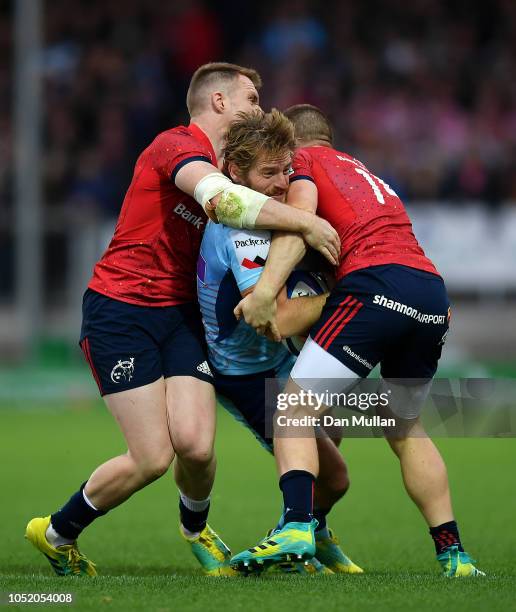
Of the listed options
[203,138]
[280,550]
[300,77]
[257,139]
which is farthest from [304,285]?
[300,77]

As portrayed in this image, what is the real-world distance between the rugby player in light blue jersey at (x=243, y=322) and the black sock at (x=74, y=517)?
850 mm

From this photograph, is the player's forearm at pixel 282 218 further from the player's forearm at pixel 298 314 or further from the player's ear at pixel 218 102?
the player's ear at pixel 218 102

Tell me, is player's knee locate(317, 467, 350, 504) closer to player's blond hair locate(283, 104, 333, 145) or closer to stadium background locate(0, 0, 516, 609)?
player's blond hair locate(283, 104, 333, 145)

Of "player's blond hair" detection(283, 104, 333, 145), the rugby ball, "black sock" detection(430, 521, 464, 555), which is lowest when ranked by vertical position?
"black sock" detection(430, 521, 464, 555)

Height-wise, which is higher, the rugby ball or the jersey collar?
the jersey collar

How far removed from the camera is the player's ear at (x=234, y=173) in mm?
5469

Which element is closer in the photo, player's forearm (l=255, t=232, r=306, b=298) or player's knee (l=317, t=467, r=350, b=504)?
player's forearm (l=255, t=232, r=306, b=298)

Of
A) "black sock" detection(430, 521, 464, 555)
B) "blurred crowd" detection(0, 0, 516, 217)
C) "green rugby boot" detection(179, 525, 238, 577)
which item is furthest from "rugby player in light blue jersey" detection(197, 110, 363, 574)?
"blurred crowd" detection(0, 0, 516, 217)

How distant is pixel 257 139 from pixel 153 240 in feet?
2.90

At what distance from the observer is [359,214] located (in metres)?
5.36

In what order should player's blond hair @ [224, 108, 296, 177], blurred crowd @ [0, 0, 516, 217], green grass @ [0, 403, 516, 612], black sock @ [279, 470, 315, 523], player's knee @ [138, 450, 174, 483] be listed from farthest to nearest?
blurred crowd @ [0, 0, 516, 217] → player's knee @ [138, 450, 174, 483] → player's blond hair @ [224, 108, 296, 177] → black sock @ [279, 470, 315, 523] → green grass @ [0, 403, 516, 612]

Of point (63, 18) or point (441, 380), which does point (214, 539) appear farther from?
point (63, 18)

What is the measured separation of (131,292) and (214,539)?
1346 millimetres

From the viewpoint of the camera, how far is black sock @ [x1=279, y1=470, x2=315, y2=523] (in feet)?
16.7
